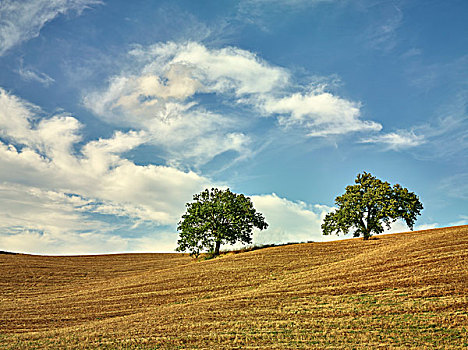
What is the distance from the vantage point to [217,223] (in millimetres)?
53188

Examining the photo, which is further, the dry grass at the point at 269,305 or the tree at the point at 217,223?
the tree at the point at 217,223

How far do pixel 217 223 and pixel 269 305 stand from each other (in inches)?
1210

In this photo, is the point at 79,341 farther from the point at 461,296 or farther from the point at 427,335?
the point at 461,296

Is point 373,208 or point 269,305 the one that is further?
point 373,208

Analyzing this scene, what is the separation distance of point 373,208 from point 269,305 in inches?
1286

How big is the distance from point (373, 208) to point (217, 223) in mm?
20954

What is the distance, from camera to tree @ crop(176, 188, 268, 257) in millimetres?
52438

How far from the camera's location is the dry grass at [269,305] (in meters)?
16.5

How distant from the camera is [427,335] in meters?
15.6

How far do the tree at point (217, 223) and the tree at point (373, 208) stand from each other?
35.0 ft

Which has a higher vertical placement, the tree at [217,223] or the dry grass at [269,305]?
the tree at [217,223]

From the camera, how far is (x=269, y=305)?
2280 cm

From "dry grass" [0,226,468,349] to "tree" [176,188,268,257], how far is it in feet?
32.4

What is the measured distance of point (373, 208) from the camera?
5091 centimetres
